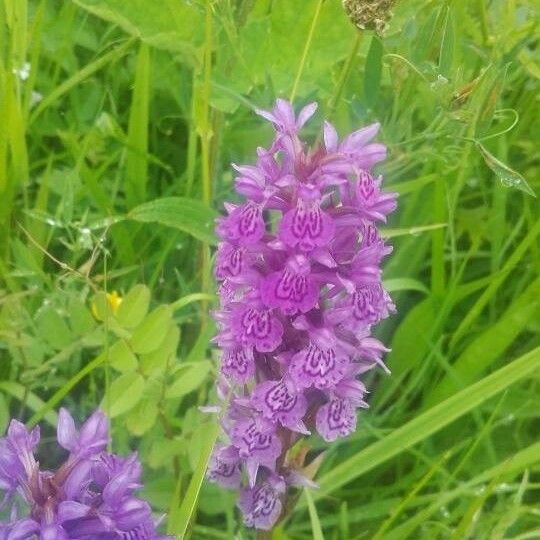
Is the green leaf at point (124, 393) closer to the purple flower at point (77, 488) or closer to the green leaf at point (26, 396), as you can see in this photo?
the green leaf at point (26, 396)

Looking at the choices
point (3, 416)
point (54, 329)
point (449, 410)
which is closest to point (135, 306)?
point (54, 329)

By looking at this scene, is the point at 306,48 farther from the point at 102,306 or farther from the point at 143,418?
the point at 143,418

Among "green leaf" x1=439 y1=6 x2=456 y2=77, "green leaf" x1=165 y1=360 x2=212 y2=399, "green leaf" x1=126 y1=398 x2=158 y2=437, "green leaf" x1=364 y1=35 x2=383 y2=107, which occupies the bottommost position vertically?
"green leaf" x1=126 y1=398 x2=158 y2=437

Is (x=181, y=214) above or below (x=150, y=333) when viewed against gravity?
above

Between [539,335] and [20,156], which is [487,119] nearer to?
[539,335]

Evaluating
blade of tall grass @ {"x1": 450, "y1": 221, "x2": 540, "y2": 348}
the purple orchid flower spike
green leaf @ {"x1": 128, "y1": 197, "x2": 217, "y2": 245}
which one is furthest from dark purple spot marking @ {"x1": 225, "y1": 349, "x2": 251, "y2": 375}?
blade of tall grass @ {"x1": 450, "y1": 221, "x2": 540, "y2": 348}

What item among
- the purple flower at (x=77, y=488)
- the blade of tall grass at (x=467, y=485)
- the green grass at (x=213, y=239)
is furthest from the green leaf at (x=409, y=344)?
the purple flower at (x=77, y=488)

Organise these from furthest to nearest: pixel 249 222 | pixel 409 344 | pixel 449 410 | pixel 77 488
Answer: pixel 409 344 → pixel 449 410 → pixel 249 222 → pixel 77 488

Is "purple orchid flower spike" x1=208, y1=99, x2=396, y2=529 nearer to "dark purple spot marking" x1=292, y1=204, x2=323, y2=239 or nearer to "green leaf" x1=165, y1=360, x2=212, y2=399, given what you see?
"dark purple spot marking" x1=292, y1=204, x2=323, y2=239
